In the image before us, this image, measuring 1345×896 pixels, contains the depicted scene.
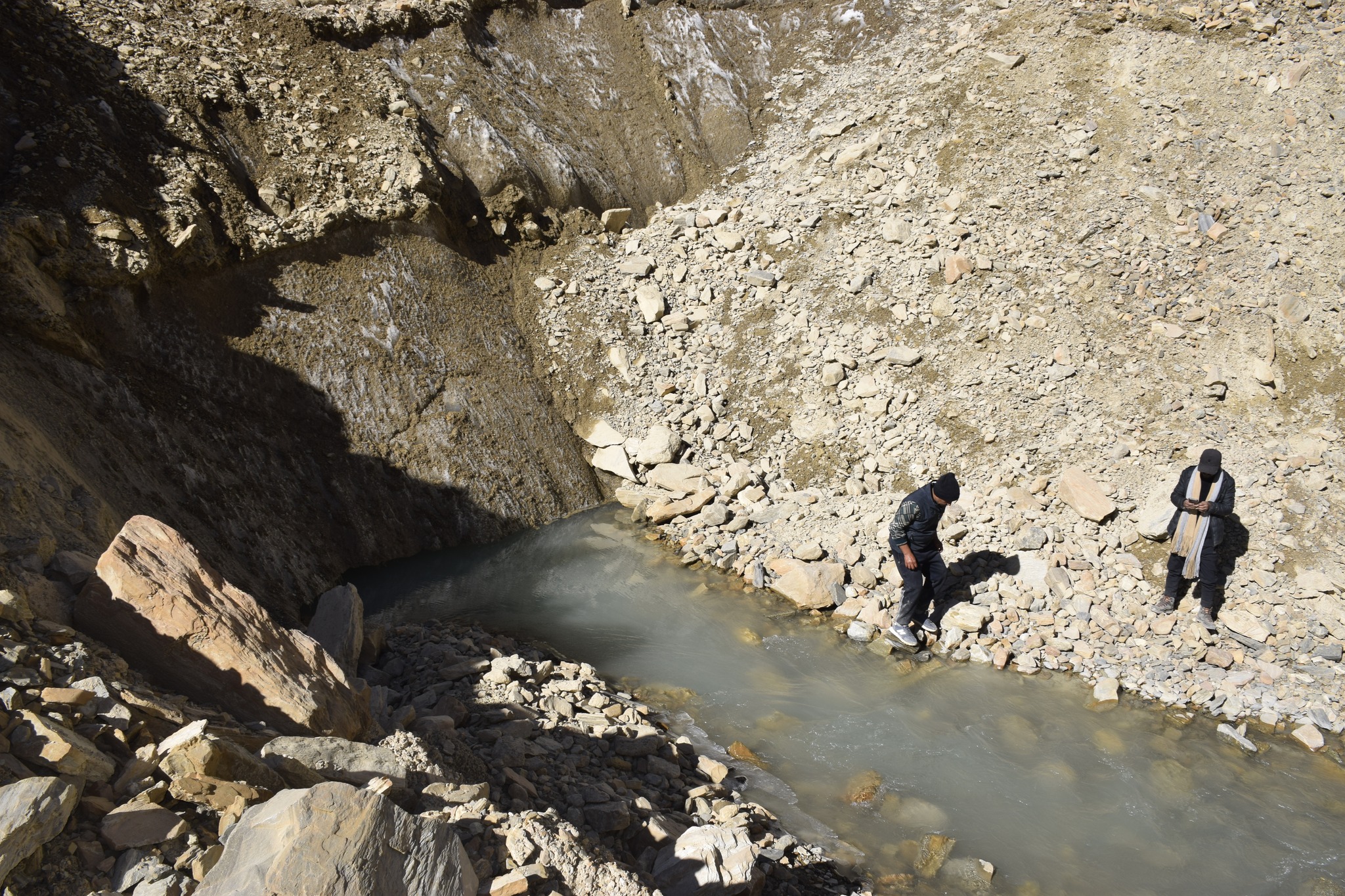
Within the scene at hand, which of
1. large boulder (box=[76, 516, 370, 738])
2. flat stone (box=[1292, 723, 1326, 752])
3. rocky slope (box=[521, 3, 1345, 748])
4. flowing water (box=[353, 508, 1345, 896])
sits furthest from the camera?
rocky slope (box=[521, 3, 1345, 748])

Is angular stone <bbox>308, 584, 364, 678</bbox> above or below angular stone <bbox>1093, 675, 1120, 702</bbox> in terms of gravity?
below

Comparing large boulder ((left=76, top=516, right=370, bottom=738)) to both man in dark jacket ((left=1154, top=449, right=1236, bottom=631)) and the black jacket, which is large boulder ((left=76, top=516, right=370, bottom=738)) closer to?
man in dark jacket ((left=1154, top=449, right=1236, bottom=631))

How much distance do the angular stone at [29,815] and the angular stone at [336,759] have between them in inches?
33.4

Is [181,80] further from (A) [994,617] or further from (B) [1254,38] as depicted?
(B) [1254,38]

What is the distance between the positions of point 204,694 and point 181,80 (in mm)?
8629

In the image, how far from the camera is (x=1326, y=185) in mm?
8883

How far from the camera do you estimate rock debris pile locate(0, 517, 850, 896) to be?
103 inches

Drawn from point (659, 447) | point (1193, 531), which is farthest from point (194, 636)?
point (1193, 531)

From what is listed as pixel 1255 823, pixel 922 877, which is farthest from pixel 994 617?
pixel 922 877

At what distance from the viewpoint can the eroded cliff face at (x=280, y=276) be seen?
7.27 metres

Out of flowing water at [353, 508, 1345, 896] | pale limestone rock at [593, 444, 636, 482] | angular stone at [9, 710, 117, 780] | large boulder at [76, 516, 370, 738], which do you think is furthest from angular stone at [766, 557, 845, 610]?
angular stone at [9, 710, 117, 780]

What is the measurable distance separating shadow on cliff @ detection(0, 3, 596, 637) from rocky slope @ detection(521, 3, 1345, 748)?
2592 mm

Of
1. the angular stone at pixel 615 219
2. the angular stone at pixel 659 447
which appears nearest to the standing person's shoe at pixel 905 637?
the angular stone at pixel 659 447

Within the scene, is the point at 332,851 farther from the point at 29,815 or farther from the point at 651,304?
the point at 651,304
